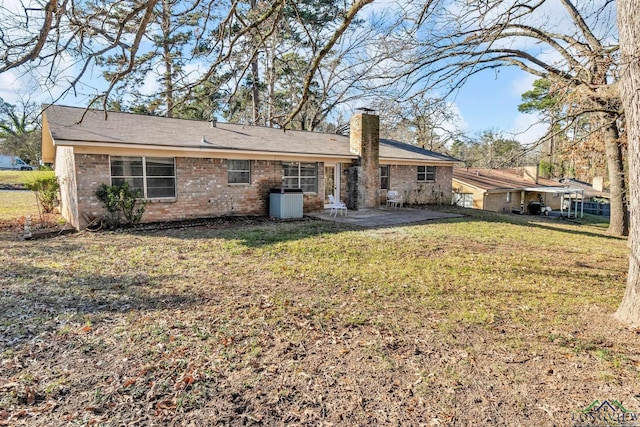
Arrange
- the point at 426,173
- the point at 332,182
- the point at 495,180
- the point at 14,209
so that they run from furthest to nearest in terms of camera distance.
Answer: the point at 495,180, the point at 426,173, the point at 332,182, the point at 14,209

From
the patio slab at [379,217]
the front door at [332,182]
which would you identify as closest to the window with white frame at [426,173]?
the patio slab at [379,217]

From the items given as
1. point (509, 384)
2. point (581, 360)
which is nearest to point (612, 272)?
point (581, 360)

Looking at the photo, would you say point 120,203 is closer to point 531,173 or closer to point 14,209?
point 14,209

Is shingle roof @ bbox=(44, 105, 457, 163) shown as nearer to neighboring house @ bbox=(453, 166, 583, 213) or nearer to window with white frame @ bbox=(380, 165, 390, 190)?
window with white frame @ bbox=(380, 165, 390, 190)

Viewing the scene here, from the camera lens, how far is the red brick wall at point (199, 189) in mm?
9883

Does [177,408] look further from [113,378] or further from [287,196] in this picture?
[287,196]

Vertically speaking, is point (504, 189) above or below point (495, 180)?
below

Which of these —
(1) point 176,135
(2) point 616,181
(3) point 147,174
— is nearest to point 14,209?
(3) point 147,174

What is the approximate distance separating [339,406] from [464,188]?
25865 millimetres

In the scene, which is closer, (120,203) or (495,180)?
(120,203)

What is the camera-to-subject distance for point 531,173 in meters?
30.3

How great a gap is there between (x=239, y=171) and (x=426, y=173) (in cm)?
1099

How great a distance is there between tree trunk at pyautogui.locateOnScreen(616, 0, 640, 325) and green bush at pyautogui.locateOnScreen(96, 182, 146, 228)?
1092 centimetres

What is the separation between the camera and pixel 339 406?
277 centimetres
